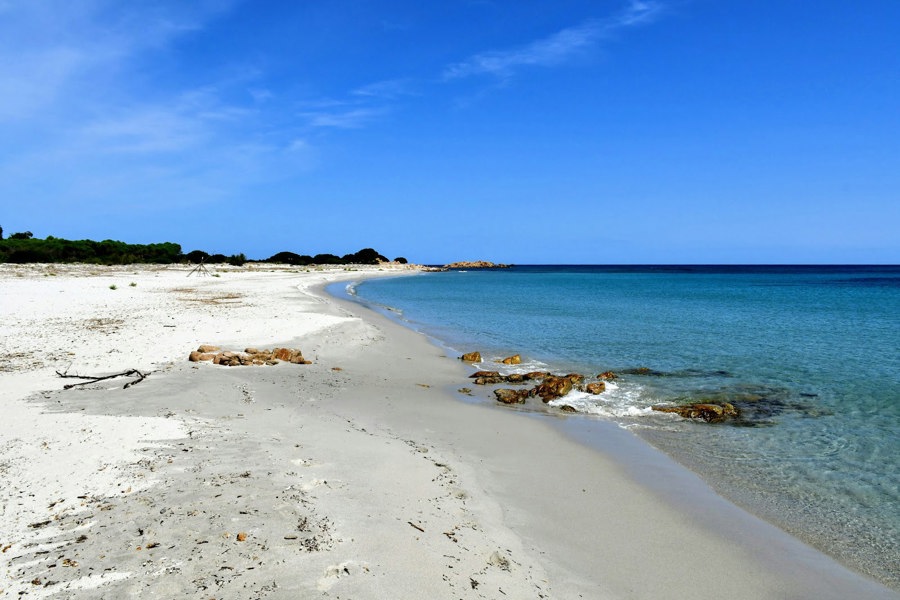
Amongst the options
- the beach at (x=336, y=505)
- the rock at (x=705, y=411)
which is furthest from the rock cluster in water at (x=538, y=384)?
the rock at (x=705, y=411)

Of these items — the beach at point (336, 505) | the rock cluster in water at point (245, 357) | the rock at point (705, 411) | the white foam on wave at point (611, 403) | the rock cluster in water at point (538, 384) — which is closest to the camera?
the beach at point (336, 505)

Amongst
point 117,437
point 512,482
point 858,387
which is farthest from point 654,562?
point 858,387

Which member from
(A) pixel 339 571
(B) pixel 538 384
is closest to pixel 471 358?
(B) pixel 538 384

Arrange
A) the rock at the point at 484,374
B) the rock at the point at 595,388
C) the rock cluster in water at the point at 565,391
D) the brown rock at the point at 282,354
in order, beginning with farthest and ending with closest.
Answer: the rock at the point at 484,374 < the brown rock at the point at 282,354 < the rock at the point at 595,388 < the rock cluster in water at the point at 565,391

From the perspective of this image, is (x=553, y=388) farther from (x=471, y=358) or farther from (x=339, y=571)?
(x=339, y=571)

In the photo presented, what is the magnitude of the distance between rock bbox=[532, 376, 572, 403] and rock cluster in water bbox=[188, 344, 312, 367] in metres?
5.86

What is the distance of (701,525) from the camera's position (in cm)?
623

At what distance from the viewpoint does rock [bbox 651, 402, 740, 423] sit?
10.8 meters

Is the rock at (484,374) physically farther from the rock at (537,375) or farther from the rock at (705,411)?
the rock at (705,411)

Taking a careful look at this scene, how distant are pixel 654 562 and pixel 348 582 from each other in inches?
120

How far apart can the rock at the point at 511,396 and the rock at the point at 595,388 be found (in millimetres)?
1665

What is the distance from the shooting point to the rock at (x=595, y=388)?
1278 cm

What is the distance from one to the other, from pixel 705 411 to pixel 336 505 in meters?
8.47

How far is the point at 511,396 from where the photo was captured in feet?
39.1
